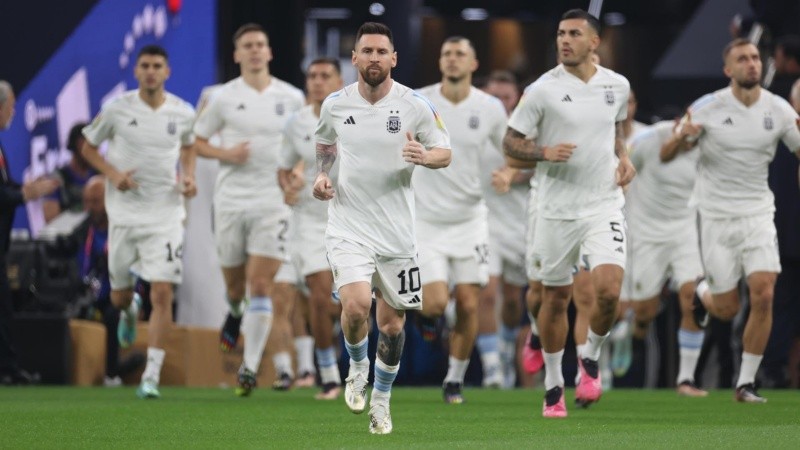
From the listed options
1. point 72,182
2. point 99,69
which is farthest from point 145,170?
point 99,69

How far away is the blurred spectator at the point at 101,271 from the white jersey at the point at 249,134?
276 centimetres

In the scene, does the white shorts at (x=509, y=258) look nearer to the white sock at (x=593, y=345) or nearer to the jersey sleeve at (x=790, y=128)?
the jersey sleeve at (x=790, y=128)

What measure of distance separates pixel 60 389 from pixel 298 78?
18.4 feet

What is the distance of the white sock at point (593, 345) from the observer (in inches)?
492

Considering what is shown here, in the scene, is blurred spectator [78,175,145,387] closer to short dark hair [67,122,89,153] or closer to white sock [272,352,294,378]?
short dark hair [67,122,89,153]

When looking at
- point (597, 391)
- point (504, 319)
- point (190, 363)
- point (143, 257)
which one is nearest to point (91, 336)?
point (190, 363)

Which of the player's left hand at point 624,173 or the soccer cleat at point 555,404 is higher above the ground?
the player's left hand at point 624,173

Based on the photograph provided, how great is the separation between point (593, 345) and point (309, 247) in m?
3.52

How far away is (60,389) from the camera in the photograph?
1634 centimetres

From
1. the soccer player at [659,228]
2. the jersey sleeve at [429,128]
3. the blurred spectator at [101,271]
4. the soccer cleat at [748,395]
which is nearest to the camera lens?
the jersey sleeve at [429,128]

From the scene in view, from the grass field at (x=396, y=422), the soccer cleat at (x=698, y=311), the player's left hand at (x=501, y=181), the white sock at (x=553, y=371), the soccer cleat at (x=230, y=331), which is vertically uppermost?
the player's left hand at (x=501, y=181)

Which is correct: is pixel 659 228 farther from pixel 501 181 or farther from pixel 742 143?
pixel 501 181

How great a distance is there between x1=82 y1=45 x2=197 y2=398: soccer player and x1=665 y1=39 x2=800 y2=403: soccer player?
13.9ft

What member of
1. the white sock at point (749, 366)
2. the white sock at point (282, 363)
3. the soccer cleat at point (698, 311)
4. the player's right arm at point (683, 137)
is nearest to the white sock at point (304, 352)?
the white sock at point (282, 363)
